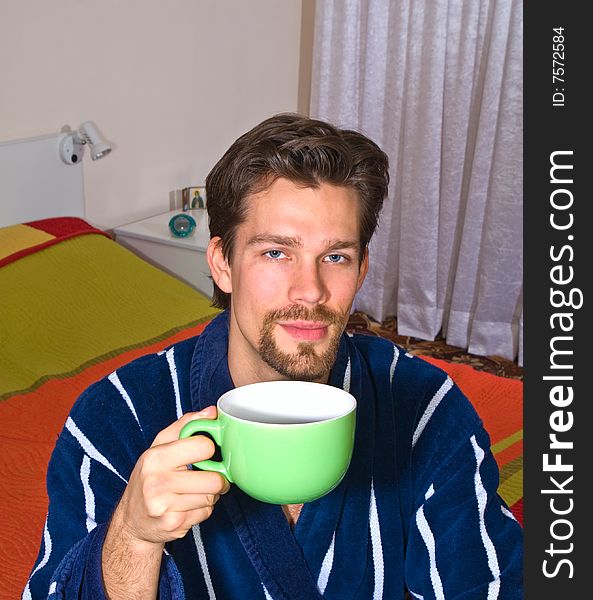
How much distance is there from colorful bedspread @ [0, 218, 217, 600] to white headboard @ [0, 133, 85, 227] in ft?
0.62

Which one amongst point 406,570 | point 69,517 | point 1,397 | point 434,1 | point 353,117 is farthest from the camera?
point 353,117

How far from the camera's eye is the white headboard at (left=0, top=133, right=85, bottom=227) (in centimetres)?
292

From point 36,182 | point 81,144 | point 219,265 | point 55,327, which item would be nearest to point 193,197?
point 81,144

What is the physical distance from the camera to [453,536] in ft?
3.82

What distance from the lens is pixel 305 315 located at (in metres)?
1.14

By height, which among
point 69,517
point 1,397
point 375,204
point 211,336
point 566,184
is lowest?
point 1,397

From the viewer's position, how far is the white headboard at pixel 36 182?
2916 millimetres

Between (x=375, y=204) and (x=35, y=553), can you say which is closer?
(x=375, y=204)

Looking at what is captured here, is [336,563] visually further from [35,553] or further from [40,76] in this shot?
[40,76]

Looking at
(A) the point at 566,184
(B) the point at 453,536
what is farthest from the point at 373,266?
(A) the point at 566,184

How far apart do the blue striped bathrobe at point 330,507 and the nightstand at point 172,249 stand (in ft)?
6.09

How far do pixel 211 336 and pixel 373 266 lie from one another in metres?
2.71

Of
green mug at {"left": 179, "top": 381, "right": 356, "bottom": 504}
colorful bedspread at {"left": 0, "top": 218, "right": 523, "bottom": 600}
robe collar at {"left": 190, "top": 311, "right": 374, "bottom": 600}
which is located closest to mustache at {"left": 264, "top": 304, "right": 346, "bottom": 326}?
robe collar at {"left": 190, "top": 311, "right": 374, "bottom": 600}

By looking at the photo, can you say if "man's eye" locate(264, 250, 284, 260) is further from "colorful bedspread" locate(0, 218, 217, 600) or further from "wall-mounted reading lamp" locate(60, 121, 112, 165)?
"wall-mounted reading lamp" locate(60, 121, 112, 165)
